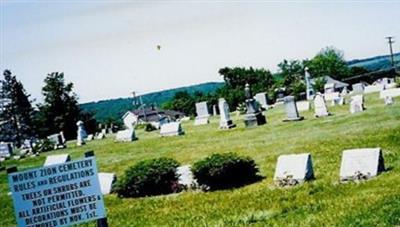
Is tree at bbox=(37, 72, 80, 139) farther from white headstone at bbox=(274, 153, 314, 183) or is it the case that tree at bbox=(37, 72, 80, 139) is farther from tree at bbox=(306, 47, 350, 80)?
white headstone at bbox=(274, 153, 314, 183)

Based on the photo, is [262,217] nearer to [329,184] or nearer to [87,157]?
[329,184]

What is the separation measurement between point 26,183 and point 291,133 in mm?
17534

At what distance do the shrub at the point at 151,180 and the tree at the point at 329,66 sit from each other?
354 feet

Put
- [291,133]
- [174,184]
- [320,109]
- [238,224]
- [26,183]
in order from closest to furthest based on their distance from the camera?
[26,183] < [238,224] < [174,184] < [291,133] < [320,109]

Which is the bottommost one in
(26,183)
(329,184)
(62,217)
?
(329,184)

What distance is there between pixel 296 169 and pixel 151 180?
395 cm

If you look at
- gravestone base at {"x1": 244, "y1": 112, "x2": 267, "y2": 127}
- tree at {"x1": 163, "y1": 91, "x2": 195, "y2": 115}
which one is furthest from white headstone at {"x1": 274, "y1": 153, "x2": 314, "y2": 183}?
tree at {"x1": 163, "y1": 91, "x2": 195, "y2": 115}

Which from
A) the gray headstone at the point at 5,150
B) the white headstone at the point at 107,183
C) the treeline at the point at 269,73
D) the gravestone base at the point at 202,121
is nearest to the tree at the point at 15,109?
the treeline at the point at 269,73

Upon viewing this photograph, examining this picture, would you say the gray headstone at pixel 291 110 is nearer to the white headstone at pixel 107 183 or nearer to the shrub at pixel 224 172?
the white headstone at pixel 107 183

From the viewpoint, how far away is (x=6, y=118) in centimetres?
8112

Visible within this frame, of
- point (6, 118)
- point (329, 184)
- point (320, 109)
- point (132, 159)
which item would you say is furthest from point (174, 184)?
point (6, 118)

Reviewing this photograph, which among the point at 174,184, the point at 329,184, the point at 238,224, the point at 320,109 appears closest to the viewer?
the point at 238,224

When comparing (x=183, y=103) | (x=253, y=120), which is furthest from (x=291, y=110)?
(x=183, y=103)

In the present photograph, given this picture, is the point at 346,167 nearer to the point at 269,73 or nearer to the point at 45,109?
the point at 45,109
